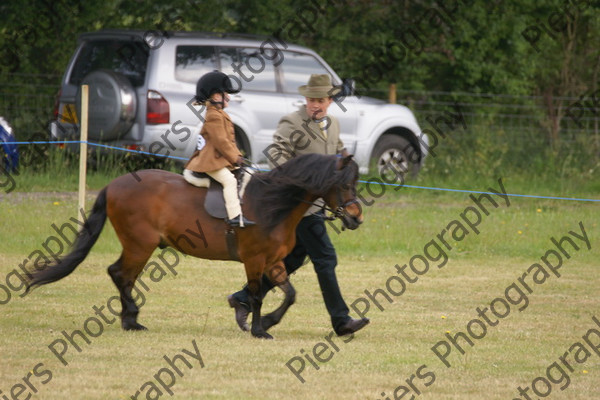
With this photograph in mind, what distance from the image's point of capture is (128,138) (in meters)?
15.7

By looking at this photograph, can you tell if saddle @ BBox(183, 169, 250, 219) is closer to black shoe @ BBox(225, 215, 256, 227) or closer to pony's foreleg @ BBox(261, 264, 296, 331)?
black shoe @ BBox(225, 215, 256, 227)

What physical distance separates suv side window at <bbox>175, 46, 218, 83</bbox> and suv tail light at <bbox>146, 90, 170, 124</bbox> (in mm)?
495

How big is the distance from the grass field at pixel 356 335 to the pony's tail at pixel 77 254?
1.38 ft

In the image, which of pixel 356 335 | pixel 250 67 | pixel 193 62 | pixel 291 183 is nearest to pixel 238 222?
pixel 291 183

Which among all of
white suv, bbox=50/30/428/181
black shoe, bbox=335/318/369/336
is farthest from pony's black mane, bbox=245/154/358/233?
white suv, bbox=50/30/428/181

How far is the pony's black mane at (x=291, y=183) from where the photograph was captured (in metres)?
8.18

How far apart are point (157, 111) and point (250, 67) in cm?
178

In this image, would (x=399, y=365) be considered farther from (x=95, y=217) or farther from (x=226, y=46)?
(x=226, y=46)

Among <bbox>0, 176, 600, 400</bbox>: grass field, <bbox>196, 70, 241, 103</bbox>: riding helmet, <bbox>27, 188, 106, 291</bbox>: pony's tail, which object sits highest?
<bbox>196, 70, 241, 103</bbox>: riding helmet

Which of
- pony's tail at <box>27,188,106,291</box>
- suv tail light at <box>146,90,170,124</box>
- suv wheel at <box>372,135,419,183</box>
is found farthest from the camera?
suv wheel at <box>372,135,419,183</box>

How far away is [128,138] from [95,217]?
22.8ft

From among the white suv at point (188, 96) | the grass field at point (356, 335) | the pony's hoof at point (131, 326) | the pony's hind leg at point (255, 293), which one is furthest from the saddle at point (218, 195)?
the white suv at point (188, 96)

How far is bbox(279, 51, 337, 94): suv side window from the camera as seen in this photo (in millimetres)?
16906

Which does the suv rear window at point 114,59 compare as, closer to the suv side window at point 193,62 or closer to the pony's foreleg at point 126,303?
the suv side window at point 193,62
